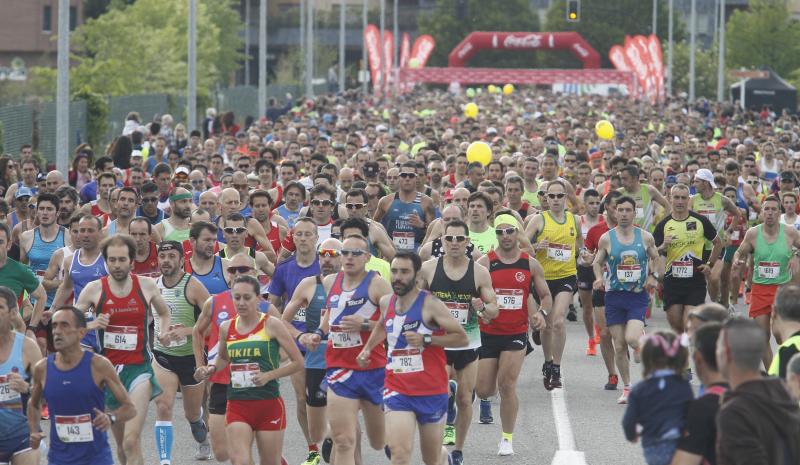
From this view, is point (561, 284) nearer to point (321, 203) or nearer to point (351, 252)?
point (321, 203)

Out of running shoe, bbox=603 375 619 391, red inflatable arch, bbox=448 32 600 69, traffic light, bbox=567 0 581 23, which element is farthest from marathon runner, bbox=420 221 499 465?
red inflatable arch, bbox=448 32 600 69

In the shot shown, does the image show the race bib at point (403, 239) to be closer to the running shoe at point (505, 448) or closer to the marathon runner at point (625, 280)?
the marathon runner at point (625, 280)

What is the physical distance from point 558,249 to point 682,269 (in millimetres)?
1162

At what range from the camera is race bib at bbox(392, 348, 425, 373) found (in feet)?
30.9

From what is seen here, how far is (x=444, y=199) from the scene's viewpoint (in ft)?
58.3

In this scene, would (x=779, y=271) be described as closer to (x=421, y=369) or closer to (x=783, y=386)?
(x=421, y=369)

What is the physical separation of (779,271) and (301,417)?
4.87m

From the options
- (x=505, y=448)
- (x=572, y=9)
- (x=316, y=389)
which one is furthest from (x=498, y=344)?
(x=572, y=9)

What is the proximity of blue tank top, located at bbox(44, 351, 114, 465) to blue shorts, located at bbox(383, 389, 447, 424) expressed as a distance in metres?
1.79

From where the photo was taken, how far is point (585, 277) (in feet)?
53.6

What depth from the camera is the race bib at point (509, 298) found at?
11828 millimetres

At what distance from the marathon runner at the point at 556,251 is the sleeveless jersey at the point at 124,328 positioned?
4.79 meters

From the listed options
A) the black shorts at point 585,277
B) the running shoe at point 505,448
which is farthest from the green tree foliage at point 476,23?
the running shoe at point 505,448

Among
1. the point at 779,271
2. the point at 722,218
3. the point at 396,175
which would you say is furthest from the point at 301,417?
the point at 722,218
